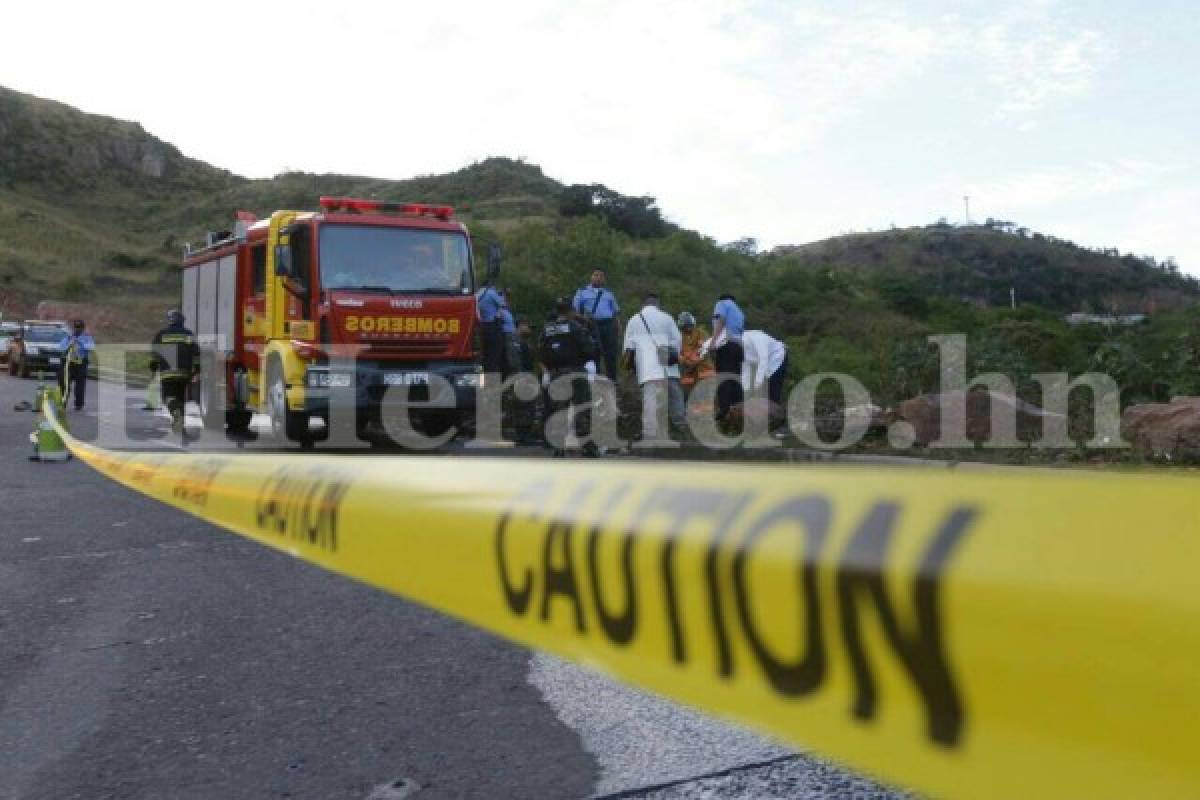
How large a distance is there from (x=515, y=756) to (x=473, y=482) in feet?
5.37

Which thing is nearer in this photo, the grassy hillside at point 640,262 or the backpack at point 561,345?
the backpack at point 561,345

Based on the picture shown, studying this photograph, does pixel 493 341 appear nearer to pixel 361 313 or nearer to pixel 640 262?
pixel 361 313

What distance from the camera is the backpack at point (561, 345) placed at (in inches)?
444

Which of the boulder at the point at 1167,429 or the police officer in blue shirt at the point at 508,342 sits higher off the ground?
the police officer in blue shirt at the point at 508,342

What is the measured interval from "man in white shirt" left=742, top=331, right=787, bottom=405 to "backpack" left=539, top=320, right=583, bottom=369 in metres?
2.71

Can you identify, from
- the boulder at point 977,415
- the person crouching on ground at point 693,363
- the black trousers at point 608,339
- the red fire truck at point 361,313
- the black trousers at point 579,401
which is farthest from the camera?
the person crouching on ground at point 693,363

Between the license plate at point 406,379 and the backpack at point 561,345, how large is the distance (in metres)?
1.39

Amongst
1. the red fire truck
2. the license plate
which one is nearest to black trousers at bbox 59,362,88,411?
the red fire truck

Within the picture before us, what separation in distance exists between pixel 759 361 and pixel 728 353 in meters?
0.38

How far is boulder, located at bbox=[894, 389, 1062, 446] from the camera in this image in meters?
10.8

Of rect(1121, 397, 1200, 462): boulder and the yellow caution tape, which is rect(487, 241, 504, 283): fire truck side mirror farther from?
the yellow caution tape

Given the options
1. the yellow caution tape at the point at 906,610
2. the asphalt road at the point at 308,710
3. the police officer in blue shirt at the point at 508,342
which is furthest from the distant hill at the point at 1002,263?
the yellow caution tape at the point at 906,610

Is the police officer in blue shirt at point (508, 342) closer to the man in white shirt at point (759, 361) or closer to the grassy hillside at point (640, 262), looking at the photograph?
the man in white shirt at point (759, 361)

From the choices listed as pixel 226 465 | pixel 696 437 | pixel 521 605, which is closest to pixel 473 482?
pixel 521 605
